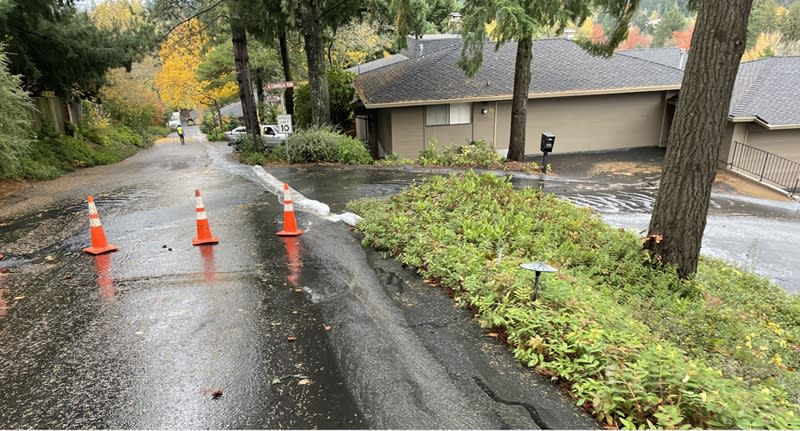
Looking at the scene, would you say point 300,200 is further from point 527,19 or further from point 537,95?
point 537,95

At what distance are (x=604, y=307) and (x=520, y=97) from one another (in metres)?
13.0

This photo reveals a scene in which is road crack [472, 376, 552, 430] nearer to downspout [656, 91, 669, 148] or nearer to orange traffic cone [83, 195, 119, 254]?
orange traffic cone [83, 195, 119, 254]

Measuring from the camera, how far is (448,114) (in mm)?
19344

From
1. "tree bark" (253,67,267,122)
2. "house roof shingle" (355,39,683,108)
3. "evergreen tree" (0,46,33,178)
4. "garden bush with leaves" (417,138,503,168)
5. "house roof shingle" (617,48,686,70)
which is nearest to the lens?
"evergreen tree" (0,46,33,178)

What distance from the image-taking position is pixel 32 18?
50.4 ft

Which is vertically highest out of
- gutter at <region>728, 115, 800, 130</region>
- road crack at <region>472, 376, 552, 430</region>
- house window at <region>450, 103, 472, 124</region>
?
house window at <region>450, 103, 472, 124</region>

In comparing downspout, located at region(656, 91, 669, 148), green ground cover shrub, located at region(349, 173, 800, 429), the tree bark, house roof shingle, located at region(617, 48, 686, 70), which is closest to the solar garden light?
green ground cover shrub, located at region(349, 173, 800, 429)

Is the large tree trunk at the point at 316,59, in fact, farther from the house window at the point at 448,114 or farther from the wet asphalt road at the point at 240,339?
the wet asphalt road at the point at 240,339

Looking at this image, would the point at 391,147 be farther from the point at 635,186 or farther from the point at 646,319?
the point at 646,319

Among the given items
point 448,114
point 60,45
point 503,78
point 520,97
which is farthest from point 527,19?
point 60,45

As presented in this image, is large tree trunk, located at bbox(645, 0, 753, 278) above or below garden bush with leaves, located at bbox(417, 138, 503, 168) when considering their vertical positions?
above

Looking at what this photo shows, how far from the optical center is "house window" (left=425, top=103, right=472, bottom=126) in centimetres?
1912

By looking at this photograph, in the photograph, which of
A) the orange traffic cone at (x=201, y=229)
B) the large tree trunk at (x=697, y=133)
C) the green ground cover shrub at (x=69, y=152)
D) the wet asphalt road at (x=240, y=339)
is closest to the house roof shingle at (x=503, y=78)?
the green ground cover shrub at (x=69, y=152)

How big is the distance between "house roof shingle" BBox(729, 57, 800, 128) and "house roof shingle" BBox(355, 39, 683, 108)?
2.63 meters
